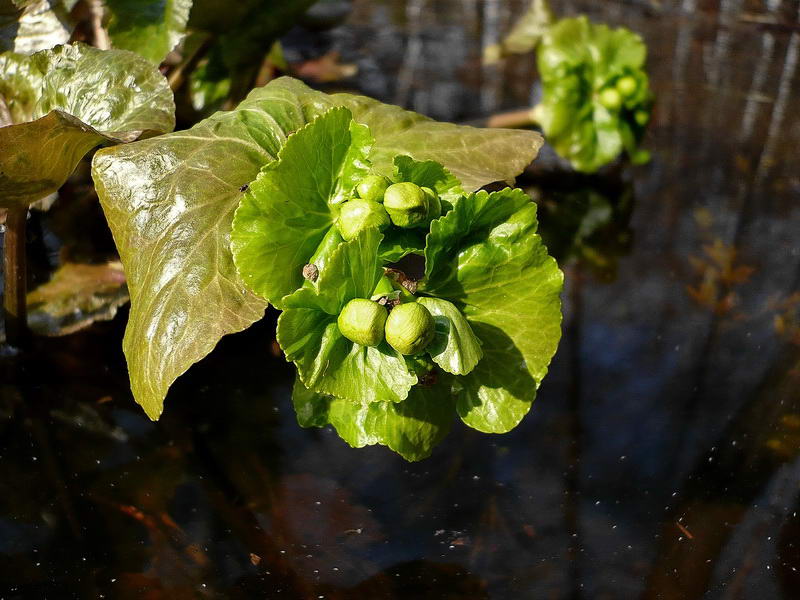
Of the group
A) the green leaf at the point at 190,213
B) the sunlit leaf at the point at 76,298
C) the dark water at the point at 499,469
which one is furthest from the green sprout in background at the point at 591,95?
the sunlit leaf at the point at 76,298

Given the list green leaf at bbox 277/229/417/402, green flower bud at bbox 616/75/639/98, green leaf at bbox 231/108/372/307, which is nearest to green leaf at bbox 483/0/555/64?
green flower bud at bbox 616/75/639/98

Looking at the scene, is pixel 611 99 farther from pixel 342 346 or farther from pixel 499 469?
pixel 342 346

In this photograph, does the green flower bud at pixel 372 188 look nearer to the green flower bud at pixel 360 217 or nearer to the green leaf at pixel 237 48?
the green flower bud at pixel 360 217

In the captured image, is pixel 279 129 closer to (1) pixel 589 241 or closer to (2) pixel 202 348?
(2) pixel 202 348

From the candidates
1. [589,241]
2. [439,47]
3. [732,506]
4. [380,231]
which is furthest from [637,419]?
[439,47]

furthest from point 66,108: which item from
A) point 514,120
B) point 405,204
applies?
point 514,120
